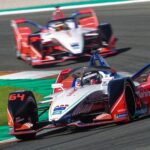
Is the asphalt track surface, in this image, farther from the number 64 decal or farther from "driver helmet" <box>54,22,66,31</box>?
"driver helmet" <box>54,22,66,31</box>

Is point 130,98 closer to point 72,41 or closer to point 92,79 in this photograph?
point 92,79

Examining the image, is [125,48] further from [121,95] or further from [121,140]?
[121,140]

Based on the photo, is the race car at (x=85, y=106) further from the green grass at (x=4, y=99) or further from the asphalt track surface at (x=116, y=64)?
the green grass at (x=4, y=99)

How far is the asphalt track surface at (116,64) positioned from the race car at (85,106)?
6.9 inches

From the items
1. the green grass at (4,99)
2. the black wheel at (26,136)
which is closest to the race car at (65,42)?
the green grass at (4,99)

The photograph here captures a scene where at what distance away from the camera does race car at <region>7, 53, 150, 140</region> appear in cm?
1054

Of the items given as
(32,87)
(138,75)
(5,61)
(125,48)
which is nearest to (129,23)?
(125,48)

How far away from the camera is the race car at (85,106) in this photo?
10539 mm

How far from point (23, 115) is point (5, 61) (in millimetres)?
9471

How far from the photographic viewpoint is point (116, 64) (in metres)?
18.0

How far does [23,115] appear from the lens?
10.9 metres

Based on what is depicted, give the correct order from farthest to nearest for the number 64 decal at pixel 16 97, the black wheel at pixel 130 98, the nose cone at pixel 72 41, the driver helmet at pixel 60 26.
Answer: the driver helmet at pixel 60 26, the nose cone at pixel 72 41, the number 64 decal at pixel 16 97, the black wheel at pixel 130 98

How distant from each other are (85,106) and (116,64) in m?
7.30

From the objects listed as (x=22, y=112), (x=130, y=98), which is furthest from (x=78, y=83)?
(x=22, y=112)
